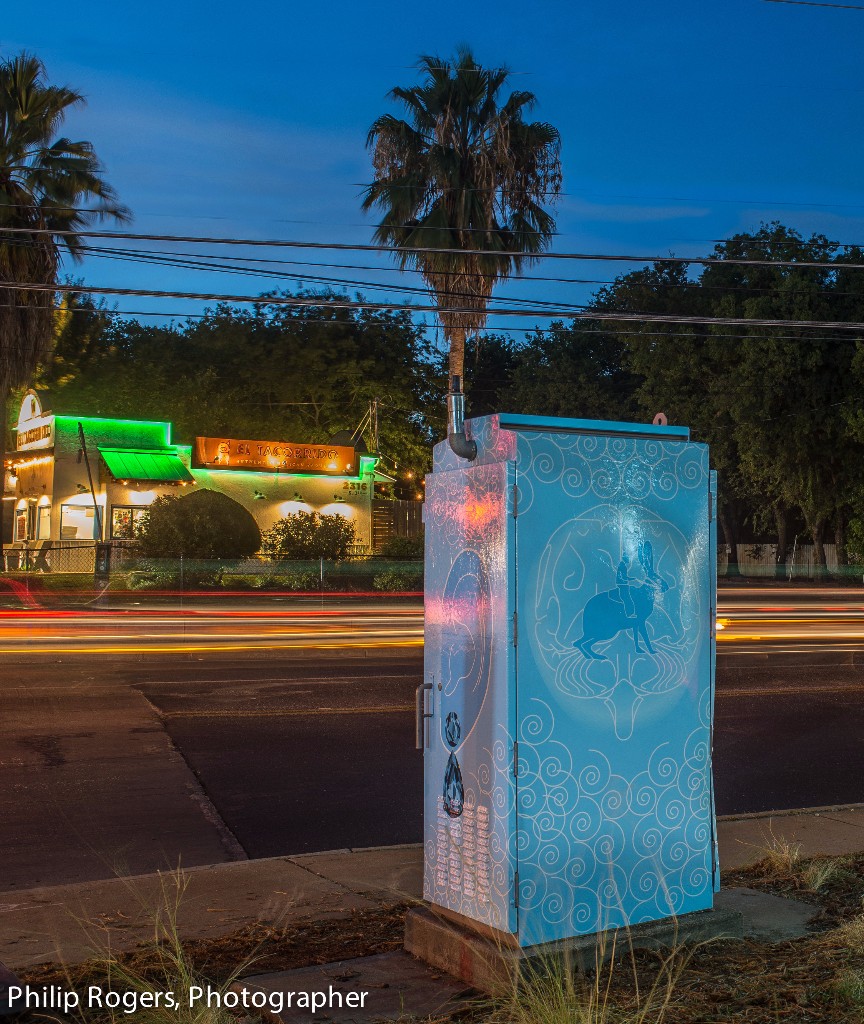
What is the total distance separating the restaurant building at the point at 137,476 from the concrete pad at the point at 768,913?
29350 millimetres

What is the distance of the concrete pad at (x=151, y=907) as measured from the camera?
5.30m

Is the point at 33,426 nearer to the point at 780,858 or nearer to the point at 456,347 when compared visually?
the point at 456,347

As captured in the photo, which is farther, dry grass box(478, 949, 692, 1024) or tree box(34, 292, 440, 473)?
tree box(34, 292, 440, 473)

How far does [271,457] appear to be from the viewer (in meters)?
37.7

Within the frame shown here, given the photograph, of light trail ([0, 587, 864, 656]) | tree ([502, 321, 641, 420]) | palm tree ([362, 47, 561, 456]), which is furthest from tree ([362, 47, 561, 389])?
tree ([502, 321, 641, 420])

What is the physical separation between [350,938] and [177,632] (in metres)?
16.4

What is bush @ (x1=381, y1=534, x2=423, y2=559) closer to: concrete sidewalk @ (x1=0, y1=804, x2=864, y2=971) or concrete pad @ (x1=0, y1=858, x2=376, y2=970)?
concrete sidewalk @ (x1=0, y1=804, x2=864, y2=971)

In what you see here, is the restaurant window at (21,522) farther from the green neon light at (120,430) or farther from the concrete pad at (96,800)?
the concrete pad at (96,800)

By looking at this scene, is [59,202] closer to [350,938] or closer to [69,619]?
[69,619]

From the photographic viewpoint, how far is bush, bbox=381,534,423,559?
115 ft

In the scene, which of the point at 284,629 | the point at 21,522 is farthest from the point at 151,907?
the point at 21,522

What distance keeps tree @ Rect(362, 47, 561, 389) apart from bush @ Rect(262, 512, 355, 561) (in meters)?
9.00

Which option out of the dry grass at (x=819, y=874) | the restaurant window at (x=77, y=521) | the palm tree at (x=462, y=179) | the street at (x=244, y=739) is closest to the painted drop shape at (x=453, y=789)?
the dry grass at (x=819, y=874)

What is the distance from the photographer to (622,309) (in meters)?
49.1
